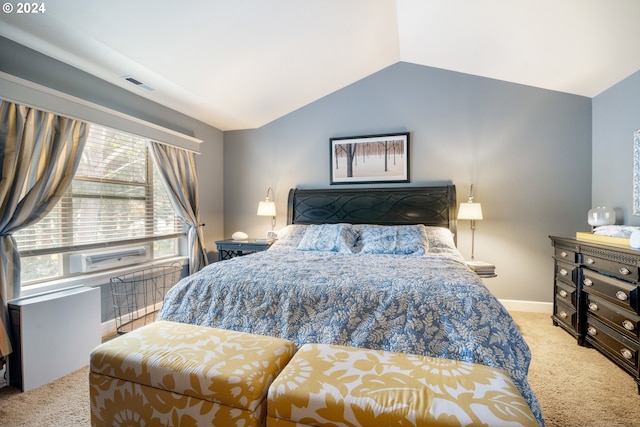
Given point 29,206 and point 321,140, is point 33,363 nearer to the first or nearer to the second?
point 29,206

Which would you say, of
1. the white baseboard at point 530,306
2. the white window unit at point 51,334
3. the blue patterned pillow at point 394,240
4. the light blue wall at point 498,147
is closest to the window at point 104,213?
the white window unit at point 51,334

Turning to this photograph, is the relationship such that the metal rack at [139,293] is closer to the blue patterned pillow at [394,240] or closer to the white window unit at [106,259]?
the white window unit at [106,259]

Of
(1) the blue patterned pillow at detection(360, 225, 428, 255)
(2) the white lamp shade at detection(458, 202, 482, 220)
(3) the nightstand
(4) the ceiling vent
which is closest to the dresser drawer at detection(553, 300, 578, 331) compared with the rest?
(2) the white lamp shade at detection(458, 202, 482, 220)

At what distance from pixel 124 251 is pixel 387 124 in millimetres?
3429

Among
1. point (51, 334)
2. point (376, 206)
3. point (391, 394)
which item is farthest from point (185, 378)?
point (376, 206)

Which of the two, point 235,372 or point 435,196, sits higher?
point 435,196

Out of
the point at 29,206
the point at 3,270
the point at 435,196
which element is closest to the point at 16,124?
the point at 29,206

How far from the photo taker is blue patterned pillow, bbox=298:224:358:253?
3.07 meters

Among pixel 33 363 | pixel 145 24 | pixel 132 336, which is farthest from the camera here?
pixel 145 24

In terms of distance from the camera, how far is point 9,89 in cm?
200

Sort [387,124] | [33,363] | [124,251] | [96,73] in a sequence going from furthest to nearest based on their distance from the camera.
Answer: [387,124], [124,251], [96,73], [33,363]

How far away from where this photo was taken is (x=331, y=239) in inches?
125

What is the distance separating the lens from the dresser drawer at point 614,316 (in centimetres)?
196

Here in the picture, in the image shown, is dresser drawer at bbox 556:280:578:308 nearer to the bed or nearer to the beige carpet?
the beige carpet
